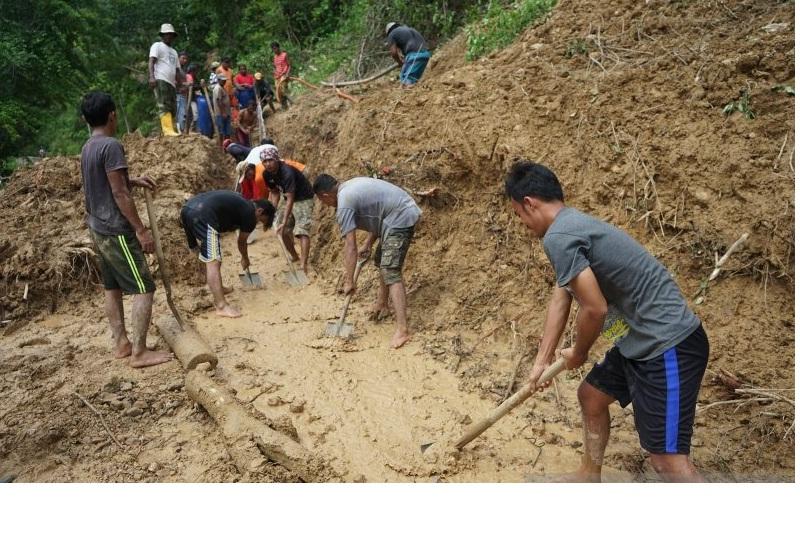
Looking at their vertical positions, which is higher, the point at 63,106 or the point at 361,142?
the point at 63,106

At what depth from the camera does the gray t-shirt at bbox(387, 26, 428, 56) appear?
7531 millimetres

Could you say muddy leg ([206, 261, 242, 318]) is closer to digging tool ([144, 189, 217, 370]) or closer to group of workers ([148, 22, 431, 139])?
digging tool ([144, 189, 217, 370])

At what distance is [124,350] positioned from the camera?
412cm

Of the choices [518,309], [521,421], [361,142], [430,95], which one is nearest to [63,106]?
[361,142]

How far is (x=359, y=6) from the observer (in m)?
11.9

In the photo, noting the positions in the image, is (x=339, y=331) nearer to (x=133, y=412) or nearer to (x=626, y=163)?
(x=133, y=412)

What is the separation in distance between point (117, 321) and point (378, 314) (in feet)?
7.04

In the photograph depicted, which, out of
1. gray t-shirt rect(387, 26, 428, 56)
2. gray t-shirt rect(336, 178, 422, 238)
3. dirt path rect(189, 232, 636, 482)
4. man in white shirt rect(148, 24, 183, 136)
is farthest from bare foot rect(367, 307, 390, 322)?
man in white shirt rect(148, 24, 183, 136)

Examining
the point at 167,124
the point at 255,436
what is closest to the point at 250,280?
the point at 255,436

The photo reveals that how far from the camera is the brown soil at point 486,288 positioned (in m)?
3.17

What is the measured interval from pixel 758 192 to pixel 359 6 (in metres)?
10.3

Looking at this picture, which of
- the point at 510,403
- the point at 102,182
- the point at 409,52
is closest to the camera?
the point at 510,403
